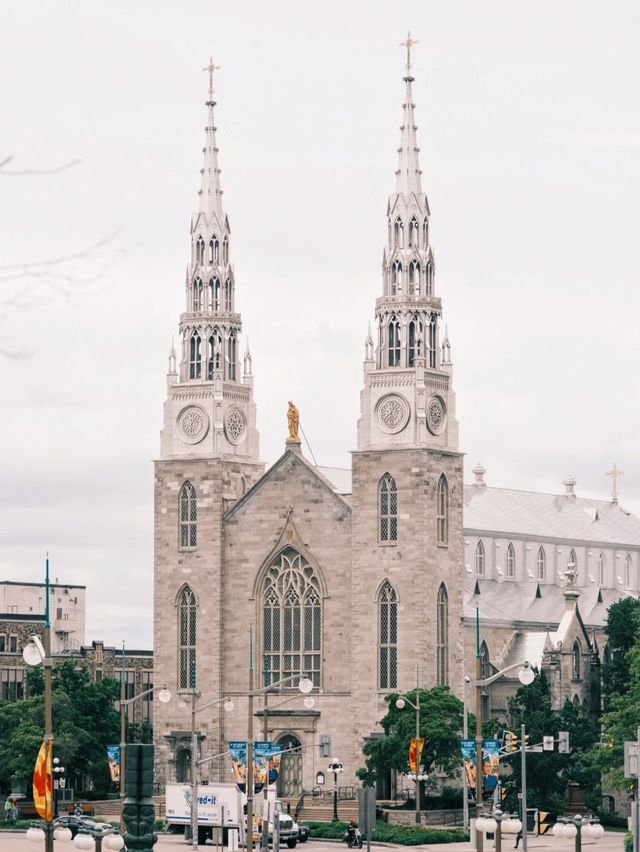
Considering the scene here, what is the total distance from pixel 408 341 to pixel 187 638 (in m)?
22.2

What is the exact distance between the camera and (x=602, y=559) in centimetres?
17775

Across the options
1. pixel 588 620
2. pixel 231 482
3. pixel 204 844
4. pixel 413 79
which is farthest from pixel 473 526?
pixel 204 844

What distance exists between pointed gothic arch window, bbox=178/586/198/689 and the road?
69.1ft

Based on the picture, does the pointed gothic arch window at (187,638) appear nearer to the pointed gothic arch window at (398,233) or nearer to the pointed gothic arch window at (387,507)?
the pointed gothic arch window at (387,507)

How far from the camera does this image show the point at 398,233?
142375 millimetres

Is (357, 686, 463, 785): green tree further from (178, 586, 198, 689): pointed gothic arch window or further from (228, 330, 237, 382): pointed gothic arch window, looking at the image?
(228, 330, 237, 382): pointed gothic arch window

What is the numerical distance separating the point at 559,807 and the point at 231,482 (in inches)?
1139

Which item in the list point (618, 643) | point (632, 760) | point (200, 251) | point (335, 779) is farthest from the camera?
point (618, 643)

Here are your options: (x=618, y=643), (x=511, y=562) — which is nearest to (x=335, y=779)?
(x=618, y=643)

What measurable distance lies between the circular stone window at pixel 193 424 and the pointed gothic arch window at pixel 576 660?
25396 millimetres

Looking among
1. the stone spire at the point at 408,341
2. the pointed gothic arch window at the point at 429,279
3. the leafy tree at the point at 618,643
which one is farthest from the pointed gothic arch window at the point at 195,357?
the leafy tree at the point at 618,643

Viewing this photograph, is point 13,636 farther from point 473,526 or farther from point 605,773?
point 605,773

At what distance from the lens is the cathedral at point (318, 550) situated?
140m

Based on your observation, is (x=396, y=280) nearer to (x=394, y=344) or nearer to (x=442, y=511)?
(x=394, y=344)
